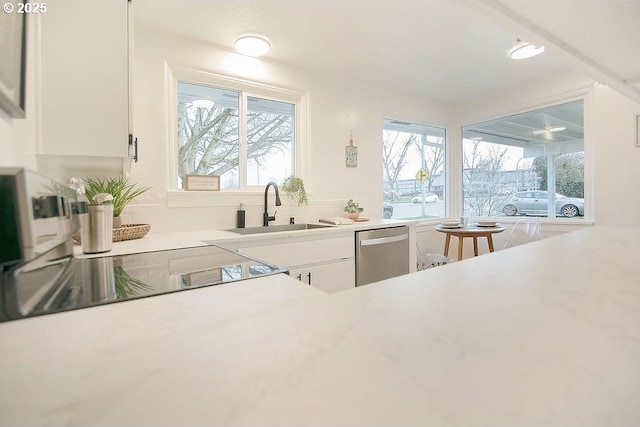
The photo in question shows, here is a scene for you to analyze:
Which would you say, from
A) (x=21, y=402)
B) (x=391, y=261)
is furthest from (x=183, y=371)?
(x=391, y=261)

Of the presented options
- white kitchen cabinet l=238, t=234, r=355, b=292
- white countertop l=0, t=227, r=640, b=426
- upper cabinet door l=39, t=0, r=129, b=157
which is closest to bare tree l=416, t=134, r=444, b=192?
white kitchen cabinet l=238, t=234, r=355, b=292

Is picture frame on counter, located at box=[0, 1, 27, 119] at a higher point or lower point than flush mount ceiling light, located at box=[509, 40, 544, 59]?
lower

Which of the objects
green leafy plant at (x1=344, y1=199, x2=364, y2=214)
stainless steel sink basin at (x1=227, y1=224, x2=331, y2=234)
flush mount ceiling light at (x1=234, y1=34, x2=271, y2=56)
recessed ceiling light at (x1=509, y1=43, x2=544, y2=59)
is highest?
flush mount ceiling light at (x1=234, y1=34, x2=271, y2=56)

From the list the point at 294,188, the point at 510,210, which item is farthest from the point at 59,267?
the point at 510,210

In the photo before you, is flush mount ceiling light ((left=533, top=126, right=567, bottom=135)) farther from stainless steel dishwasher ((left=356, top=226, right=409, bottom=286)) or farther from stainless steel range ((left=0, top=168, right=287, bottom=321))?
stainless steel range ((left=0, top=168, right=287, bottom=321))

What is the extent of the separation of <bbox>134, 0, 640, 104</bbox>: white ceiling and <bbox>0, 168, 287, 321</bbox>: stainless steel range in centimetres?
127

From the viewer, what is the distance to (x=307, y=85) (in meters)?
2.95

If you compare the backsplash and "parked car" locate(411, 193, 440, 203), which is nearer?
the backsplash

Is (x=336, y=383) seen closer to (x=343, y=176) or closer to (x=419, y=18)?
(x=419, y=18)

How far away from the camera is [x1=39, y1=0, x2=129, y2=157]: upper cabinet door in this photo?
1378mm

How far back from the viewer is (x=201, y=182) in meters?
2.41

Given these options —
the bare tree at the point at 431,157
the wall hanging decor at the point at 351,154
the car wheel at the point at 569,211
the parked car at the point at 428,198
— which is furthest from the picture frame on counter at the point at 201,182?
the car wheel at the point at 569,211

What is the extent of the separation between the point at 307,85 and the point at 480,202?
9.33 ft

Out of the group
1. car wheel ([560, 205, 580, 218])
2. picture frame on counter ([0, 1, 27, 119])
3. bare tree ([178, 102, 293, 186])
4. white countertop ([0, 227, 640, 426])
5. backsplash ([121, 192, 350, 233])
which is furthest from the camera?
car wheel ([560, 205, 580, 218])
